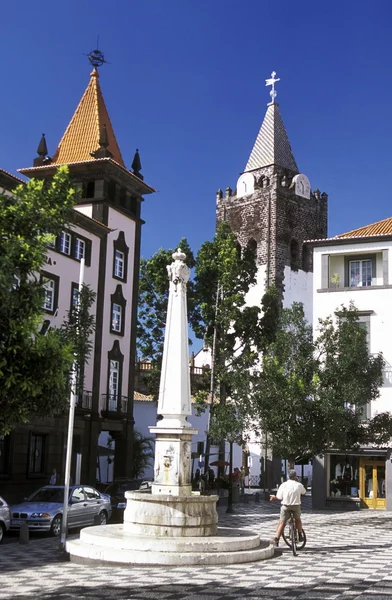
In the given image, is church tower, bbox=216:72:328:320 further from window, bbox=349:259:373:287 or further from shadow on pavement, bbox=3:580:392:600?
shadow on pavement, bbox=3:580:392:600

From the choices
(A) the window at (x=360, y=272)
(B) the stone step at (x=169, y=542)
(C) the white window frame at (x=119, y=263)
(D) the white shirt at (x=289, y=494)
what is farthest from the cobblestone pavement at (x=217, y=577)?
(C) the white window frame at (x=119, y=263)

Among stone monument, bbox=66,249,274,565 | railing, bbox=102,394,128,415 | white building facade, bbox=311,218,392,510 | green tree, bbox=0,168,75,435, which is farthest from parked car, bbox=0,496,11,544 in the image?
railing, bbox=102,394,128,415

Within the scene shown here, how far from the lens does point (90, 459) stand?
35812mm

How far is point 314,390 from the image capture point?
26016mm

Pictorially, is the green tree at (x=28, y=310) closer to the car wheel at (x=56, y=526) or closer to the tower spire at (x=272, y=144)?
the car wheel at (x=56, y=526)

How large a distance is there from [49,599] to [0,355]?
338 cm

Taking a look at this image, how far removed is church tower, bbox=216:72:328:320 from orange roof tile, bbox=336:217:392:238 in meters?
21.2

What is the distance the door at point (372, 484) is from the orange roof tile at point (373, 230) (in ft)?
32.3

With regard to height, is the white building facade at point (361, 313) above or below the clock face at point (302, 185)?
below

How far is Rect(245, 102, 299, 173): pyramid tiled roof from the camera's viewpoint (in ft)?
213

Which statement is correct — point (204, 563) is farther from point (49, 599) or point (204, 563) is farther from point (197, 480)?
point (197, 480)

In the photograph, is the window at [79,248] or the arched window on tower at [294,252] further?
the arched window on tower at [294,252]

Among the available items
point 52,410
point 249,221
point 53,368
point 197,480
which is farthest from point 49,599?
point 249,221

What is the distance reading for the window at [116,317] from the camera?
38625mm
